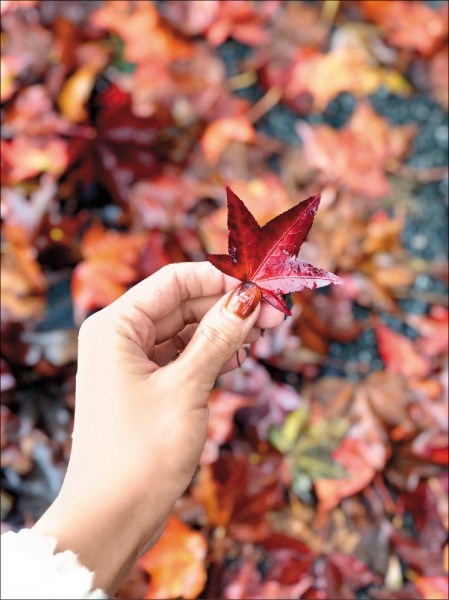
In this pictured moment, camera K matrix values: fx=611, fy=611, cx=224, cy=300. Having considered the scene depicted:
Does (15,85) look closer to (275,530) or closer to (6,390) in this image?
(6,390)

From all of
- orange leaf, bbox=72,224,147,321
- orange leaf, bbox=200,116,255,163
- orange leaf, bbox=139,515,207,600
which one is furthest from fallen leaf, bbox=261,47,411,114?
orange leaf, bbox=139,515,207,600

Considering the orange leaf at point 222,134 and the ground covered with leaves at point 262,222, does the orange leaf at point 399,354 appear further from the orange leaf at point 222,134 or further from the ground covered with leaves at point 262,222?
the orange leaf at point 222,134

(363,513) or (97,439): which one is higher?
(97,439)

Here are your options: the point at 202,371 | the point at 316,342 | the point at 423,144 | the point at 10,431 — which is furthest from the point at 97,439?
the point at 423,144

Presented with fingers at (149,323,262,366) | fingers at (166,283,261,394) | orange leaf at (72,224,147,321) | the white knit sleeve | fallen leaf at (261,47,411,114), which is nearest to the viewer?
the white knit sleeve

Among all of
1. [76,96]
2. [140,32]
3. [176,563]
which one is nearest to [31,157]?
[76,96]

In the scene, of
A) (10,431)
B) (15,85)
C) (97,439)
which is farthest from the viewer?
(15,85)

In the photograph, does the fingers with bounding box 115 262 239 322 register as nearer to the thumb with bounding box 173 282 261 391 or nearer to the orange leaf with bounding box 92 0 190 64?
the thumb with bounding box 173 282 261 391
